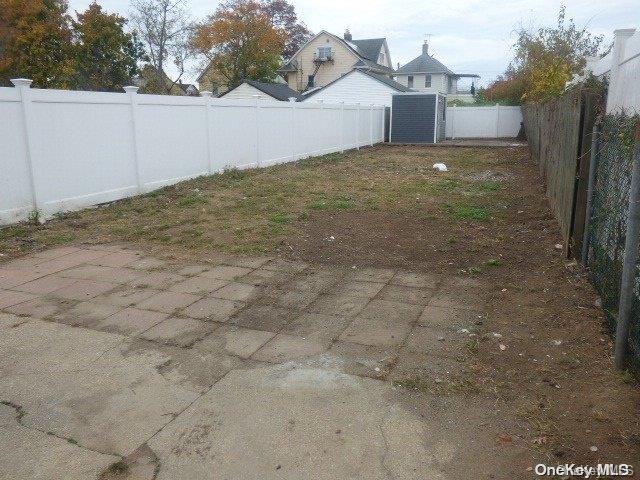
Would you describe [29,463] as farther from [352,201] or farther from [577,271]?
[352,201]

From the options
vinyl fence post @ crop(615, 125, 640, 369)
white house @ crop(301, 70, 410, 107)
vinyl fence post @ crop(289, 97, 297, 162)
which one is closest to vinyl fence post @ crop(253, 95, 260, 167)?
vinyl fence post @ crop(289, 97, 297, 162)

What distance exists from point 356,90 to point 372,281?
28.3m

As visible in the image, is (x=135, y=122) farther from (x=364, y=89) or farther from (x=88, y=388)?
(x=364, y=89)

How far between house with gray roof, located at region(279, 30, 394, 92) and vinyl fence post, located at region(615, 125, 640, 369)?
45.8m

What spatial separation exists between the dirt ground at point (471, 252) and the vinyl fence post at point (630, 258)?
235 millimetres

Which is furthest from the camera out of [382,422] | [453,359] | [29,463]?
[453,359]

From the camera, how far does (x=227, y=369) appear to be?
132 inches

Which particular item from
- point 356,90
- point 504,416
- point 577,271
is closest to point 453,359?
point 504,416

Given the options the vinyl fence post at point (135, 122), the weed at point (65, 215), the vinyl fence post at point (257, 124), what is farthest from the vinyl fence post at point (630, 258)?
the vinyl fence post at point (257, 124)

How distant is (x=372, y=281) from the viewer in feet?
16.9

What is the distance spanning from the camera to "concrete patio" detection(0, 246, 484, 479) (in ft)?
8.16

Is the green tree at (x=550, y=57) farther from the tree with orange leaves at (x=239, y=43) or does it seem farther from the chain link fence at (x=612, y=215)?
the tree with orange leaves at (x=239, y=43)

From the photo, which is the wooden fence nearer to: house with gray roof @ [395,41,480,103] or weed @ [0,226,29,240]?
weed @ [0,226,29,240]

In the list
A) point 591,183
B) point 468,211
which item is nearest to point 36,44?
point 468,211
